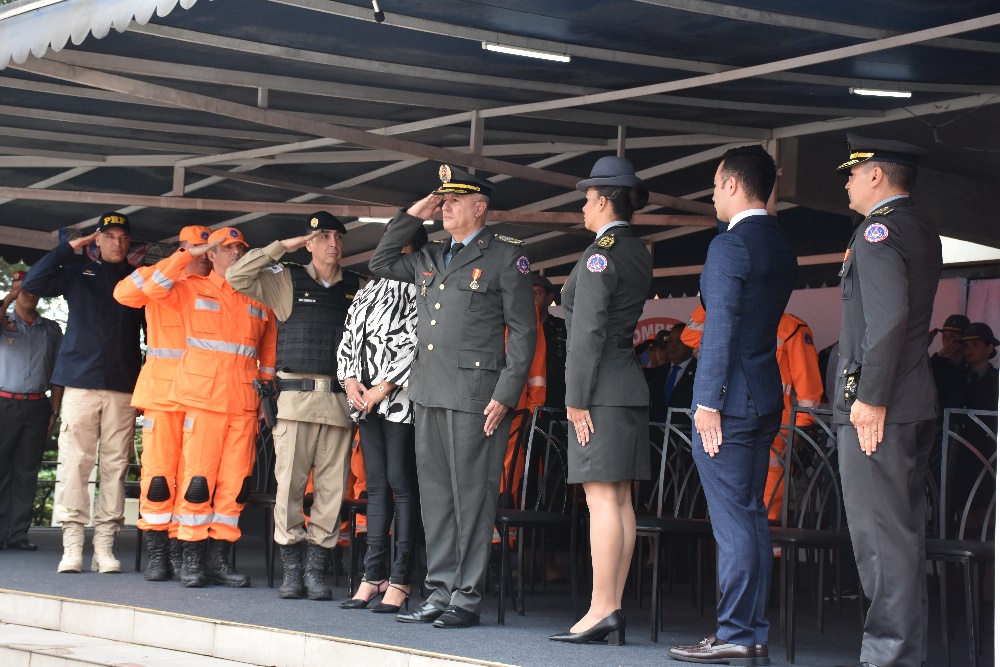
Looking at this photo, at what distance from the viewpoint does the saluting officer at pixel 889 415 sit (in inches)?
141

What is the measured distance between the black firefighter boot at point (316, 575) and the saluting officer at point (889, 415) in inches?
105

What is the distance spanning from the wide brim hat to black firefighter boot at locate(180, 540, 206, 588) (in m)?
2.75

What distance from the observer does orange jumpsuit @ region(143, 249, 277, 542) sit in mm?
5914

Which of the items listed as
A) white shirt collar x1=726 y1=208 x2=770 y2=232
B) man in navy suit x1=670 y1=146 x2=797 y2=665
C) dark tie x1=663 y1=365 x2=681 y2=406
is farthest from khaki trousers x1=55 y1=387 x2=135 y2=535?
white shirt collar x1=726 y1=208 x2=770 y2=232

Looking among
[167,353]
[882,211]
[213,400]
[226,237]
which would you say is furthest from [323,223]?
[882,211]

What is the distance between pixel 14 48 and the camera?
4.93 metres

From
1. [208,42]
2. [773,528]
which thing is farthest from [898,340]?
[208,42]

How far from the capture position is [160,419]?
610 cm

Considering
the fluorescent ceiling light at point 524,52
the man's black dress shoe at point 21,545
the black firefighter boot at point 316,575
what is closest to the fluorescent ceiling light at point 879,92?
the fluorescent ceiling light at point 524,52

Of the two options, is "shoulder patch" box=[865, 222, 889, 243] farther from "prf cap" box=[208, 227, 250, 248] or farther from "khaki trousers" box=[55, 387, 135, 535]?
"khaki trousers" box=[55, 387, 135, 535]

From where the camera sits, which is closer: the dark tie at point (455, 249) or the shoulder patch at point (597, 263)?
the shoulder patch at point (597, 263)

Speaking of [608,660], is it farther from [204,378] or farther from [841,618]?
[204,378]

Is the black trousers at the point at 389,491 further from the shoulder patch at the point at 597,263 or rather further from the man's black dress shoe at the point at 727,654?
the man's black dress shoe at the point at 727,654

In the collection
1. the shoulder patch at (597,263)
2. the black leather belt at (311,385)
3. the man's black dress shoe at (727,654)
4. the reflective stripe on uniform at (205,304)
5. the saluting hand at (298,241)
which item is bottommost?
the man's black dress shoe at (727,654)
